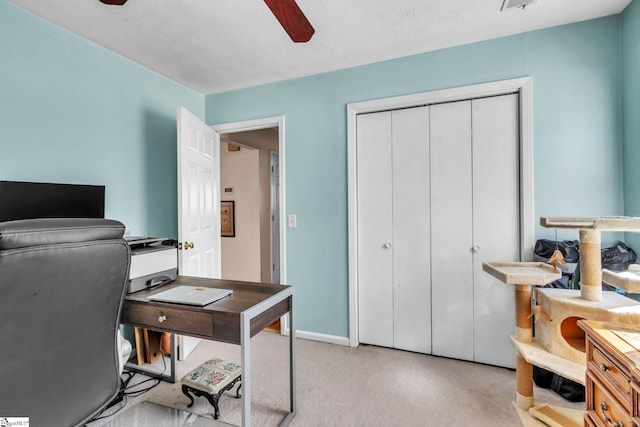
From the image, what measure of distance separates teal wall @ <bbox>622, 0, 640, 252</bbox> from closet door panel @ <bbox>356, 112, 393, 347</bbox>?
5.09ft

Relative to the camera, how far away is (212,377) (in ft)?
6.02

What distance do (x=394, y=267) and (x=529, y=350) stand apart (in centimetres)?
118

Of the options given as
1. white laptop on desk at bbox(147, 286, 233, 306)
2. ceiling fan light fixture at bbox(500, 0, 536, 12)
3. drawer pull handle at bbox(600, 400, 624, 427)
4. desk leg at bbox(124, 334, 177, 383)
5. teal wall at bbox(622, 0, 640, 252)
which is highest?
ceiling fan light fixture at bbox(500, 0, 536, 12)

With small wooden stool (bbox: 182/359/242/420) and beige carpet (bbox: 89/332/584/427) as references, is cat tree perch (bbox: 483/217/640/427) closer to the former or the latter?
beige carpet (bbox: 89/332/584/427)

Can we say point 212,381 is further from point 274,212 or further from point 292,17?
point 274,212

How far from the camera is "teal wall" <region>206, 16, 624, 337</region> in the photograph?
6.82 feet

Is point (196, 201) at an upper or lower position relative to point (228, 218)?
upper

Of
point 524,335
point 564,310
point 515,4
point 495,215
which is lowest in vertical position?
point 524,335

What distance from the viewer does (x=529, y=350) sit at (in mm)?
1565

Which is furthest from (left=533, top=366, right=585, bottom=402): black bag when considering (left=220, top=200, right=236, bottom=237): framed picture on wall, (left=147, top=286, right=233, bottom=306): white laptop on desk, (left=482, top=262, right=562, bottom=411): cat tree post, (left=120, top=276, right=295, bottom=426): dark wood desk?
(left=220, top=200, right=236, bottom=237): framed picture on wall

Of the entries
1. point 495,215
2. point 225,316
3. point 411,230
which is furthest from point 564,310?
point 225,316

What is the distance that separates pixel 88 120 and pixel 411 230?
105 inches

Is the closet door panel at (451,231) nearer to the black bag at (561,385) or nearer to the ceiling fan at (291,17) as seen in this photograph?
the black bag at (561,385)

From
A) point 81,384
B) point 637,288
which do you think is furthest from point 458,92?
point 81,384
